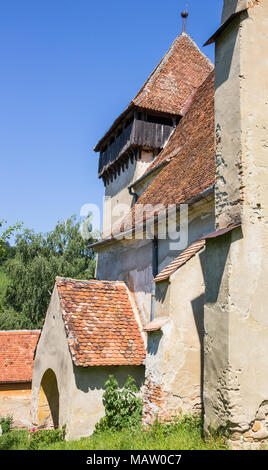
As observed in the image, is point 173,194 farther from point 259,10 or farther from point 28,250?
point 28,250

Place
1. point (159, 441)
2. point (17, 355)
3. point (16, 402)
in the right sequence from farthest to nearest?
point (17, 355) < point (16, 402) < point (159, 441)

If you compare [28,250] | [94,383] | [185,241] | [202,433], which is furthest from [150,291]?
[28,250]

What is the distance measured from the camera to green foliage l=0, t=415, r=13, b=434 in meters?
17.7

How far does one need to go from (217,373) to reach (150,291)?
4558 mm

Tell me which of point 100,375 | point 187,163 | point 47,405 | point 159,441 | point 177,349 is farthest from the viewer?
point 47,405

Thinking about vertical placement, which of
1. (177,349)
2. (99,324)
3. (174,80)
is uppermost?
(174,80)

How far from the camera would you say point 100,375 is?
27.2ft

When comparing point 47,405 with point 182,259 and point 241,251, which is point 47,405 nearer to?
point 182,259

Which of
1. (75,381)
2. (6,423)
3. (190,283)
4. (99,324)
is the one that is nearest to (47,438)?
(75,381)

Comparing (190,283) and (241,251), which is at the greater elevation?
(241,251)

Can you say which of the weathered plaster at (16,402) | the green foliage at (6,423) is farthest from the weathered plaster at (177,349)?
the weathered plaster at (16,402)

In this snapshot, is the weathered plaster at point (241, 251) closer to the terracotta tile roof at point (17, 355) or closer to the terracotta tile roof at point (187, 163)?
the terracotta tile roof at point (187, 163)

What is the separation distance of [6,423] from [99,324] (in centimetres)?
1195

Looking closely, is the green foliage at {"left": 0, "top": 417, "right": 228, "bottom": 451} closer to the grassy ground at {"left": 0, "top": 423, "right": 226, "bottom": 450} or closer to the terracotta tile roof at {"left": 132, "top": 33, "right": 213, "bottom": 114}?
the grassy ground at {"left": 0, "top": 423, "right": 226, "bottom": 450}
